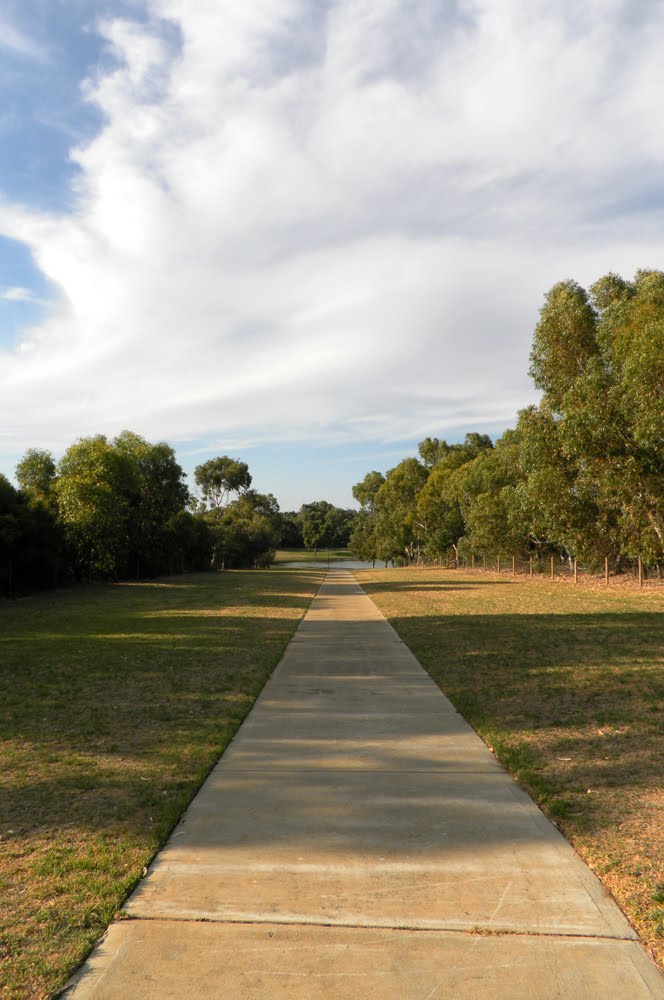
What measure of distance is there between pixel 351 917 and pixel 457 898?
1.83 ft

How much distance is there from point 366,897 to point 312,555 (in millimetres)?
124515

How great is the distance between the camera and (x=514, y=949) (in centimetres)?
311

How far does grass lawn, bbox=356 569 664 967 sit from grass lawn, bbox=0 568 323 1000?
2534 millimetres

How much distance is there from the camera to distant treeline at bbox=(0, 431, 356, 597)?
27.9 meters

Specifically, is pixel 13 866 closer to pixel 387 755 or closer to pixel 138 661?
pixel 387 755

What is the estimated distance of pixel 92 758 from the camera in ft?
19.9

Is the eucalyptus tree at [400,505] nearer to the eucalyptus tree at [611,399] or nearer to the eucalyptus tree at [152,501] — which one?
the eucalyptus tree at [152,501]

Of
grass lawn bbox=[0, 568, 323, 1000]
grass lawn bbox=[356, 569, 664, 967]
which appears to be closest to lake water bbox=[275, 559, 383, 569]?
grass lawn bbox=[356, 569, 664, 967]

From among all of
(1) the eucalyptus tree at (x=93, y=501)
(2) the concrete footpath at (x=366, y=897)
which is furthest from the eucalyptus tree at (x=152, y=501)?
(2) the concrete footpath at (x=366, y=897)

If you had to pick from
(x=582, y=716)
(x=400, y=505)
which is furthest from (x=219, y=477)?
(x=582, y=716)

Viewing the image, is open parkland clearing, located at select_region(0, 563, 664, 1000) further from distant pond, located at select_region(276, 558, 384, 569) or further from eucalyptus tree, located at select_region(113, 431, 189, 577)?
distant pond, located at select_region(276, 558, 384, 569)

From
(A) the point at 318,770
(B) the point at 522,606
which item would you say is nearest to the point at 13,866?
(A) the point at 318,770

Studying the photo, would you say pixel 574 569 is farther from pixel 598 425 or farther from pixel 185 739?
pixel 185 739

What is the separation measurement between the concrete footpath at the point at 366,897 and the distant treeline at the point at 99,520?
2231cm
